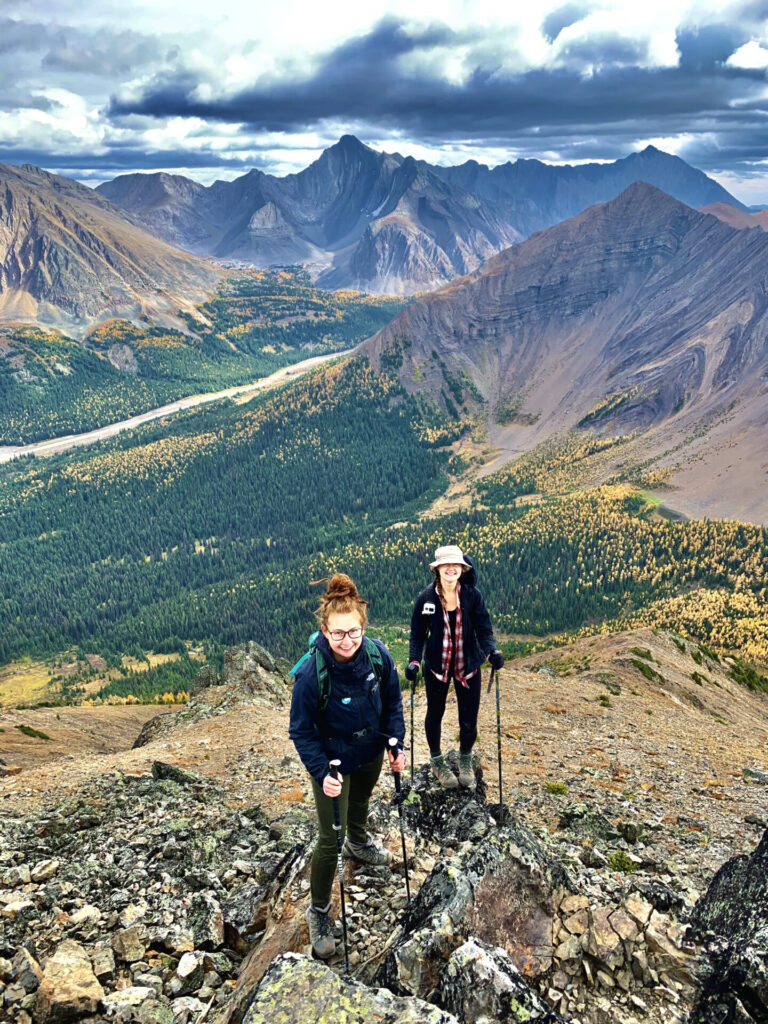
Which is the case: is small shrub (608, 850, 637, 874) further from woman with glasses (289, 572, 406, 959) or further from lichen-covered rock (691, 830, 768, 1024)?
woman with glasses (289, 572, 406, 959)

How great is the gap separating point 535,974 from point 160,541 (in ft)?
607

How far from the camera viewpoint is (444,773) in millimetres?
13516

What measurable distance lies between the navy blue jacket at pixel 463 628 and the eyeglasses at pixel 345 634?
13.1ft

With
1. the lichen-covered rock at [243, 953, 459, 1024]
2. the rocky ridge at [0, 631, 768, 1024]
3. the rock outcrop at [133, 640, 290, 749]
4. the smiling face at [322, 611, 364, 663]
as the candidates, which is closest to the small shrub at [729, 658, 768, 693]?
the rock outcrop at [133, 640, 290, 749]

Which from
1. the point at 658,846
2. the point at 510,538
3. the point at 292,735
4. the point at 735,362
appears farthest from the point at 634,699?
the point at 735,362

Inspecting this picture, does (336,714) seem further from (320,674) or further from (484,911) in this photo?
(484,911)

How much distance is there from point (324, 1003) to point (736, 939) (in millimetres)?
6193

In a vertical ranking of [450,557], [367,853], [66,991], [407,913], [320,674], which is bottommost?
[367,853]

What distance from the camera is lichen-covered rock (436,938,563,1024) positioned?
693 cm

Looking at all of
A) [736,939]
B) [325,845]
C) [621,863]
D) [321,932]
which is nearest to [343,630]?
[325,845]

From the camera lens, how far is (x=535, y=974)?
8.27 metres

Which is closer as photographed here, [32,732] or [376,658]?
[376,658]

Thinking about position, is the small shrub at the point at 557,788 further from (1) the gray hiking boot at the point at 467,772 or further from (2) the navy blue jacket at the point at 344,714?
(2) the navy blue jacket at the point at 344,714

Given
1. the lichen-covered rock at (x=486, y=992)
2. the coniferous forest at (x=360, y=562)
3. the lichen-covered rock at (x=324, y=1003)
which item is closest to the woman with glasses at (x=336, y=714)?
the lichen-covered rock at (x=324, y=1003)
